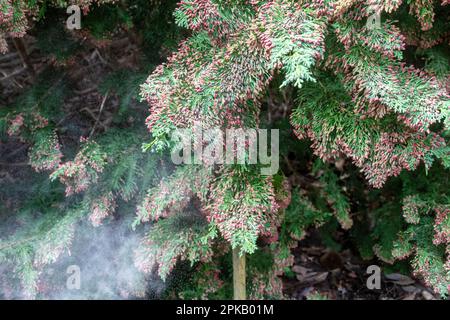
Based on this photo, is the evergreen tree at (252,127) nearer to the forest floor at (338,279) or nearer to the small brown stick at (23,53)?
the small brown stick at (23,53)

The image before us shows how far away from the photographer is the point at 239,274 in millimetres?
1956

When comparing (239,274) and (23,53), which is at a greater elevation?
(23,53)

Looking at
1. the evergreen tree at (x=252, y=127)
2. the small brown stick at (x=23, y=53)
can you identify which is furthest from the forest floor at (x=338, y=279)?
the small brown stick at (x=23, y=53)

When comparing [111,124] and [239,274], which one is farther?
[111,124]

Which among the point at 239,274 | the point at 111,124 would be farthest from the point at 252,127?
the point at 111,124

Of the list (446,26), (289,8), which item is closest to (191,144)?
(289,8)

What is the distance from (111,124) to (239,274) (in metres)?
0.85

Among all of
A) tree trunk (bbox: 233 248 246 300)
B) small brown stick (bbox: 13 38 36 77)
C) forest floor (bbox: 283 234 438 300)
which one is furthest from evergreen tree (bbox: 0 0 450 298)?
forest floor (bbox: 283 234 438 300)

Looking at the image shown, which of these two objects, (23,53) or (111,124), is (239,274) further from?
(23,53)

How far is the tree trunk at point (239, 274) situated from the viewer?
1.92 metres

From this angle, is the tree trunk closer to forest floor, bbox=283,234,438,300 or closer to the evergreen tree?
the evergreen tree

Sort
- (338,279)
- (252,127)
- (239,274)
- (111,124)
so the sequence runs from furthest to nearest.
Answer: (338,279) → (111,124) → (239,274) → (252,127)

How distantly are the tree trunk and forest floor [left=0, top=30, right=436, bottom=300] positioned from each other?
1.84ft

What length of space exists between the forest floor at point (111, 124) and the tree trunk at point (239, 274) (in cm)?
56
